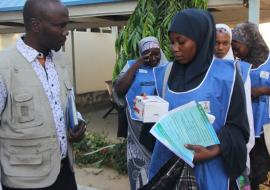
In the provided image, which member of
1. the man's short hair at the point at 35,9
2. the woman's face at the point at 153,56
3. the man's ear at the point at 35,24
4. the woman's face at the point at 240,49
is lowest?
the woman's face at the point at 153,56

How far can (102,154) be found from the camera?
6.11 m

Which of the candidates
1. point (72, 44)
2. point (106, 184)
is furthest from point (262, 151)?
point (72, 44)

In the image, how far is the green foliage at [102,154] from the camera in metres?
5.76

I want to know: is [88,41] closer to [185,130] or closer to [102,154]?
[102,154]

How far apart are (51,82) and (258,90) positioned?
5.61ft

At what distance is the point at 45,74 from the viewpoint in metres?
2.27

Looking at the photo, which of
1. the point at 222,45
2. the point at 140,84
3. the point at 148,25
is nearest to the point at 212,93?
the point at 222,45

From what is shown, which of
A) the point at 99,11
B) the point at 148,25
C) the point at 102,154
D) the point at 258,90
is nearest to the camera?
the point at 258,90

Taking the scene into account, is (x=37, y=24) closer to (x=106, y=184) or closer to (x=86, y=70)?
(x=106, y=184)

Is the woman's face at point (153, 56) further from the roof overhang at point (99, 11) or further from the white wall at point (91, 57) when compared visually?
the white wall at point (91, 57)

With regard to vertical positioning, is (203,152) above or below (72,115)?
below

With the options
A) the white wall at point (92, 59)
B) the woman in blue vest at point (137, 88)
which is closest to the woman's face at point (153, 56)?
the woman in blue vest at point (137, 88)

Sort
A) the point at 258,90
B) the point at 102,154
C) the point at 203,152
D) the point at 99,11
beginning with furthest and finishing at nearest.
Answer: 1. the point at 99,11
2. the point at 102,154
3. the point at 258,90
4. the point at 203,152

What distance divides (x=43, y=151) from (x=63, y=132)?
182 millimetres
